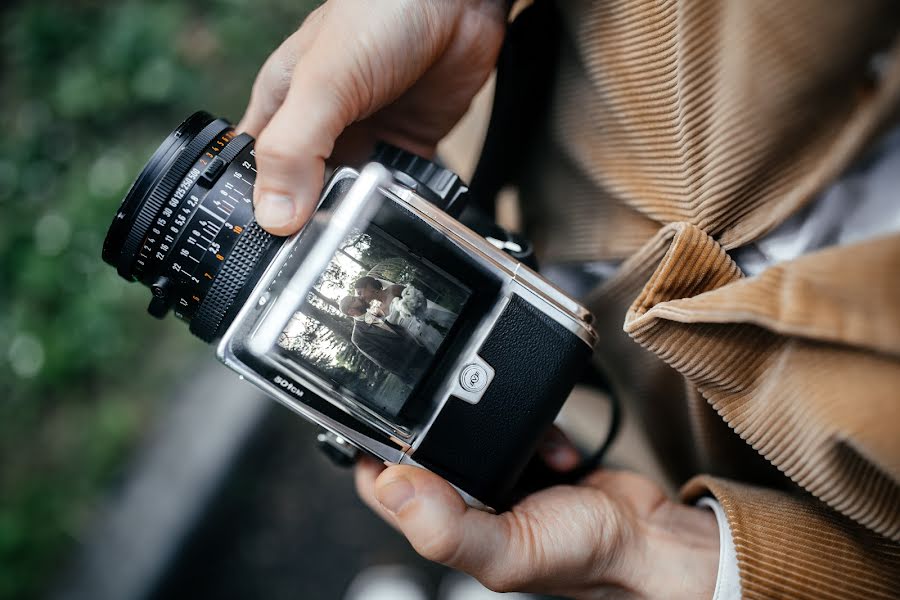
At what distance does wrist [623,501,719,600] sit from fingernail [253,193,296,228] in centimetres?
45

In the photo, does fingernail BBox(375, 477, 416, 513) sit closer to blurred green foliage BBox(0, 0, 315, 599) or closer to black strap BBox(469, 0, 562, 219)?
black strap BBox(469, 0, 562, 219)

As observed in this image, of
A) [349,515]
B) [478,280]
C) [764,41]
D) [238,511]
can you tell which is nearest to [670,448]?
[478,280]

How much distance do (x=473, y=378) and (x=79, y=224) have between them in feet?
3.27

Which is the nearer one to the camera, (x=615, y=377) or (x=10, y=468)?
(x=615, y=377)

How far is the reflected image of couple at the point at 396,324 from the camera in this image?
1.90 ft

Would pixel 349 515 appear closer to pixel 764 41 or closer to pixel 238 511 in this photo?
pixel 238 511

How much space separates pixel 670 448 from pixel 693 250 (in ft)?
1.07

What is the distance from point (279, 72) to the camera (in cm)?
70

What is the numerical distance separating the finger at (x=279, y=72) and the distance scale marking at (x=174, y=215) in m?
0.12

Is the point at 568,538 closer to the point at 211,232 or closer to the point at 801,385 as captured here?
the point at 801,385

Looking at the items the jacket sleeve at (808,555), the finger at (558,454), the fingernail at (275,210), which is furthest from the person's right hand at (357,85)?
the jacket sleeve at (808,555)

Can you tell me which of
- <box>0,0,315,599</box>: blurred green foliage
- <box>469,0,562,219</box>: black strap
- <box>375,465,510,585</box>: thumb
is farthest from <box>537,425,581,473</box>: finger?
<box>0,0,315,599</box>: blurred green foliage

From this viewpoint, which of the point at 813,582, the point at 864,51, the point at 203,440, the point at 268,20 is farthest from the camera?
the point at 268,20

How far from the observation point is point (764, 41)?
48 cm
